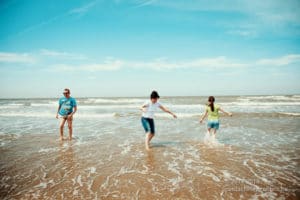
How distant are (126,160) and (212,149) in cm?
309

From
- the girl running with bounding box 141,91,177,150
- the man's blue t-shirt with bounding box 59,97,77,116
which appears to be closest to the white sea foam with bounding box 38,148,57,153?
the man's blue t-shirt with bounding box 59,97,77,116

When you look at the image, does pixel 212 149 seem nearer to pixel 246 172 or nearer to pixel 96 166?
pixel 246 172

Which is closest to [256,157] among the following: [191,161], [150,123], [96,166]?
[191,161]

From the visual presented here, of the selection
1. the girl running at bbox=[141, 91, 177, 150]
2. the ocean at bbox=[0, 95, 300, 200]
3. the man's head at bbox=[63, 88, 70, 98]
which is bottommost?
the ocean at bbox=[0, 95, 300, 200]

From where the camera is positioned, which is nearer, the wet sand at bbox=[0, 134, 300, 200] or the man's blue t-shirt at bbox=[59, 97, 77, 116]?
the wet sand at bbox=[0, 134, 300, 200]

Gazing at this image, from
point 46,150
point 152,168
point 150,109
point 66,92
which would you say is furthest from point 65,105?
point 152,168

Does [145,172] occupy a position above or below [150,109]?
below

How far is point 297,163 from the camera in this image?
5336mm

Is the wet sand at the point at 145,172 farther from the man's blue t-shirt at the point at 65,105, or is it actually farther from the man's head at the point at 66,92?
the man's head at the point at 66,92

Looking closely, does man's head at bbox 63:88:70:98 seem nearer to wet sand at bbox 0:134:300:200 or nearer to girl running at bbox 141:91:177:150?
wet sand at bbox 0:134:300:200

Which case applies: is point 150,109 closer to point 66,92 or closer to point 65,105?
point 66,92

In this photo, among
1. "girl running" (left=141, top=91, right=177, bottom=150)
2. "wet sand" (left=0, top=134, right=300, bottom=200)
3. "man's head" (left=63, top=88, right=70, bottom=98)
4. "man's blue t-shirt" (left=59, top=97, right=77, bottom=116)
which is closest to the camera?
"wet sand" (left=0, top=134, right=300, bottom=200)

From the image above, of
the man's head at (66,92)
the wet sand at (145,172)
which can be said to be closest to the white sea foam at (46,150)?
the wet sand at (145,172)

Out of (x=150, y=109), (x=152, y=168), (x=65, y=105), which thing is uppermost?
(x=65, y=105)
